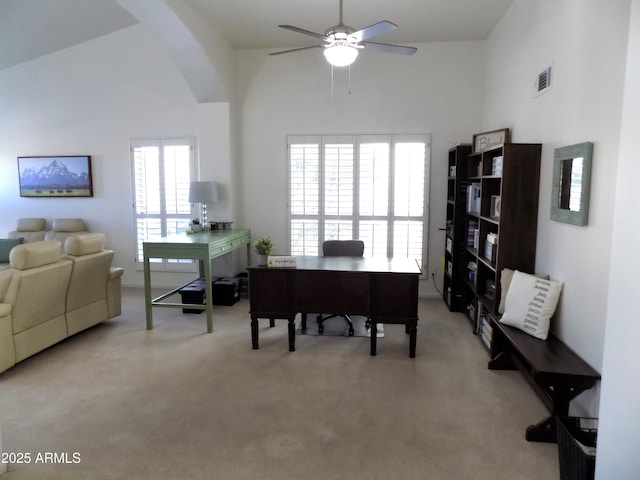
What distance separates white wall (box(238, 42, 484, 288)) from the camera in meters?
5.29

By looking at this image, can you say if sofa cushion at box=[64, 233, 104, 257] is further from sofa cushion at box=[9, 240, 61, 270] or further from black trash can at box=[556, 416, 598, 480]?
black trash can at box=[556, 416, 598, 480]

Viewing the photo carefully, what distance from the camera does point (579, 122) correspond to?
267cm

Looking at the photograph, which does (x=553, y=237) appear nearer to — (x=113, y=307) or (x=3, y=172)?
(x=113, y=307)

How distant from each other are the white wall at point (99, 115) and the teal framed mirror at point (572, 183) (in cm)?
454

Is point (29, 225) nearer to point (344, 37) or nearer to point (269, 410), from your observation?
point (269, 410)

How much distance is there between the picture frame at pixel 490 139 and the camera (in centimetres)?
407

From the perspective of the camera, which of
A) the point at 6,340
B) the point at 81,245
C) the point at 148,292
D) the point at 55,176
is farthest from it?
the point at 55,176

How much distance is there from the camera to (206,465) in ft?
7.34

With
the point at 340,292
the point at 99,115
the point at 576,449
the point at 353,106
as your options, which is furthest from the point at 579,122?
the point at 99,115

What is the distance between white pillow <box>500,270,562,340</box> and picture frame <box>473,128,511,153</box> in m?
1.43

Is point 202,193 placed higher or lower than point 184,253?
higher

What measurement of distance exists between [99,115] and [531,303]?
19.7 feet

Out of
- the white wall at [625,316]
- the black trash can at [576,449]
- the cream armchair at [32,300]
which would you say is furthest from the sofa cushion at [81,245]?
the white wall at [625,316]

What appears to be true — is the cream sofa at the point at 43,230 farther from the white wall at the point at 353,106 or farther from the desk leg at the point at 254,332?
the desk leg at the point at 254,332
